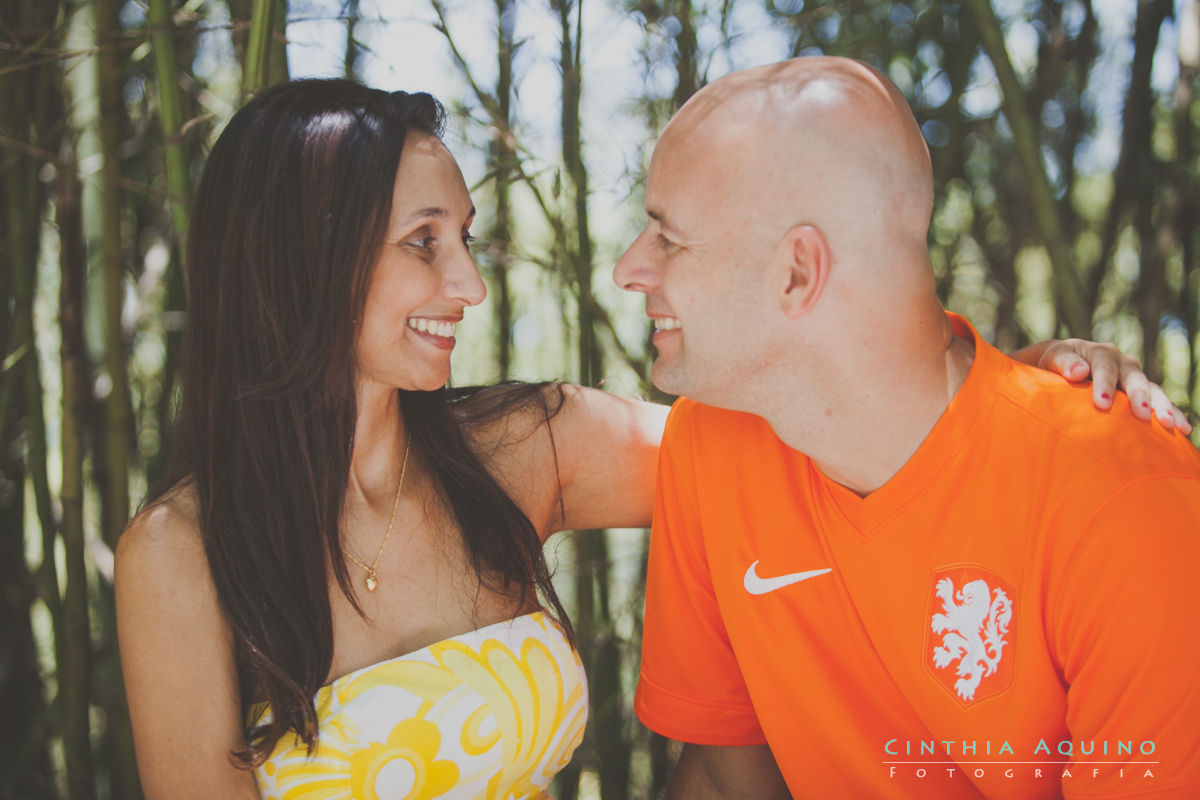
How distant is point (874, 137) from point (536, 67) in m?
0.92

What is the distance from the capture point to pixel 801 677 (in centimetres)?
145

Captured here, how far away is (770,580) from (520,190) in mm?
1358

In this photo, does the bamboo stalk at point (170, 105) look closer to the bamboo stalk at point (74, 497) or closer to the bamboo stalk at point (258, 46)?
the bamboo stalk at point (258, 46)

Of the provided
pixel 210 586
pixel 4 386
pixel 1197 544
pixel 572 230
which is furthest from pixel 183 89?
pixel 1197 544

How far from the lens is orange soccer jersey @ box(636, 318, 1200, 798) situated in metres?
1.16

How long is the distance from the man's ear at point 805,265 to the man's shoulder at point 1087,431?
27 cm

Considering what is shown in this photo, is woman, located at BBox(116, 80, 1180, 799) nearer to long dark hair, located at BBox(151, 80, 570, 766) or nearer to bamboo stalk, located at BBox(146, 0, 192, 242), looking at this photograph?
long dark hair, located at BBox(151, 80, 570, 766)

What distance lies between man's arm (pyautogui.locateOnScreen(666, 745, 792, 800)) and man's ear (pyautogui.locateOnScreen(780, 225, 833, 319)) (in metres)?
0.73

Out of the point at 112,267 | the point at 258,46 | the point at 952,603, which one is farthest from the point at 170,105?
the point at 952,603

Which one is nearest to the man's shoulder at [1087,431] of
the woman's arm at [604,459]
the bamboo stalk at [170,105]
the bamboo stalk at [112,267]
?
the woman's arm at [604,459]

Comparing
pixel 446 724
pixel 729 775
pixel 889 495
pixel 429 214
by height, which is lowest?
pixel 729 775

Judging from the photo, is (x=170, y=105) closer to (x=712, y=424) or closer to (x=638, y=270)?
(x=638, y=270)

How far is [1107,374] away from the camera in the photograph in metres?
1.32

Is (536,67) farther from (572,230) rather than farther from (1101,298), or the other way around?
(1101,298)
